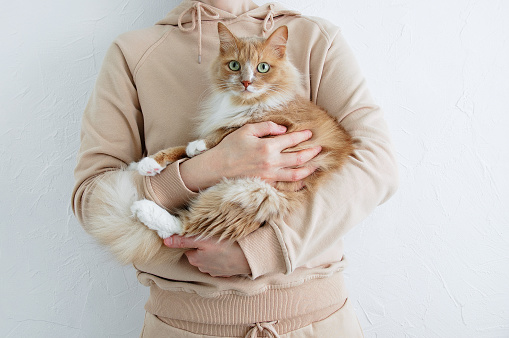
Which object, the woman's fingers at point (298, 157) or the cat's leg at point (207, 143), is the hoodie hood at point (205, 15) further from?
the woman's fingers at point (298, 157)

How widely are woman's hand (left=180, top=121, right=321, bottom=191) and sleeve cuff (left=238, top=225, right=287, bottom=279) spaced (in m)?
0.17

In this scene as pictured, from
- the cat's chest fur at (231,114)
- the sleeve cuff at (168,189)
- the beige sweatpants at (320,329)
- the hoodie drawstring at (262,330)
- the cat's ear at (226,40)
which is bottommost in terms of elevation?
the beige sweatpants at (320,329)

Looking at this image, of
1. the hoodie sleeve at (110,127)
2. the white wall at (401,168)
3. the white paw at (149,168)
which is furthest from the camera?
the white wall at (401,168)

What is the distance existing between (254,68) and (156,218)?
1.91 ft

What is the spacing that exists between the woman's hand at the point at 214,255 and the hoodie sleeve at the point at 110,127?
336mm

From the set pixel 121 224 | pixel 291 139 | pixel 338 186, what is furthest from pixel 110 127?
pixel 338 186

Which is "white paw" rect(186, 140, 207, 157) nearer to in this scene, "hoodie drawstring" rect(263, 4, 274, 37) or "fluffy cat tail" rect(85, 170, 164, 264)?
"fluffy cat tail" rect(85, 170, 164, 264)

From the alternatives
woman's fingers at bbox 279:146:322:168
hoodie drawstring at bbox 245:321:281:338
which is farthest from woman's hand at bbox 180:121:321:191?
hoodie drawstring at bbox 245:321:281:338

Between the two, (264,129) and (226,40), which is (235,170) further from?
(226,40)

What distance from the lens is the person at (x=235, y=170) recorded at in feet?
3.58

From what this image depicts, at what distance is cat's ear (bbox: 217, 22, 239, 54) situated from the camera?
126 cm

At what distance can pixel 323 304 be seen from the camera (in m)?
1.18

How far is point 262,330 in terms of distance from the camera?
112cm

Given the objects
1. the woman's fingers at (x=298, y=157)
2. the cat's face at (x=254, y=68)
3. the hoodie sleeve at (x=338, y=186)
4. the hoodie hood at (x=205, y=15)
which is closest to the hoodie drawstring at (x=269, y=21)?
the hoodie hood at (x=205, y=15)
